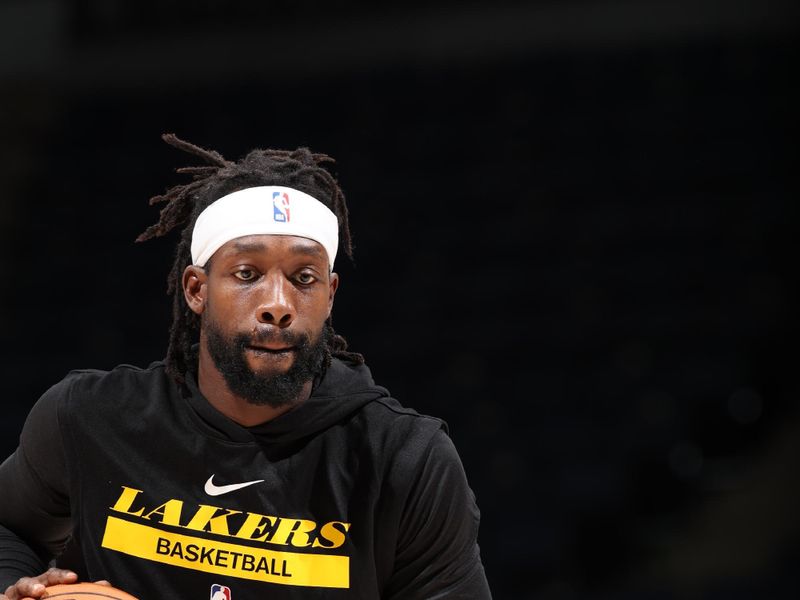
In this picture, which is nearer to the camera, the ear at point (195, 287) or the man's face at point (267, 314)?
the man's face at point (267, 314)

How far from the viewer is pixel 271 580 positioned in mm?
2191

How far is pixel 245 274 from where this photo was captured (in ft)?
7.32

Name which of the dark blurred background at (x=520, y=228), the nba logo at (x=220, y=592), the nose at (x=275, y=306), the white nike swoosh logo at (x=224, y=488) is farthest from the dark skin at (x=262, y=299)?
the dark blurred background at (x=520, y=228)

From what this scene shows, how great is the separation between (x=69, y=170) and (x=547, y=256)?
3.87 m

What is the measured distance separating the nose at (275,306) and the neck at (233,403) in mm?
168

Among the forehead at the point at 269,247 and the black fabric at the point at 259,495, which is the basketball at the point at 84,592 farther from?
the forehead at the point at 269,247

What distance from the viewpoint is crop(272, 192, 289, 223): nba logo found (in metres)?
2.26

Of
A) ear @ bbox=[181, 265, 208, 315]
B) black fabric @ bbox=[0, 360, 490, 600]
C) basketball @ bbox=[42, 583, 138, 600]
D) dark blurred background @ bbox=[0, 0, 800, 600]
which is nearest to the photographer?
basketball @ bbox=[42, 583, 138, 600]

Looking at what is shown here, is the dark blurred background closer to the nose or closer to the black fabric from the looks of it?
the black fabric

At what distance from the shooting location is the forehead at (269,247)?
222cm

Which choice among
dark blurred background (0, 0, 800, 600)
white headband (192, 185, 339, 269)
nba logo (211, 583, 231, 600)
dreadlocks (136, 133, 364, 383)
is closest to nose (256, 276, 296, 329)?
white headband (192, 185, 339, 269)

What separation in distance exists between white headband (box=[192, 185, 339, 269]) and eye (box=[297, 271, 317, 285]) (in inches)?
3.0

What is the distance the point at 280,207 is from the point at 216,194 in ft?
0.57

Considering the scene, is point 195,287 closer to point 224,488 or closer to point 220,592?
point 224,488
